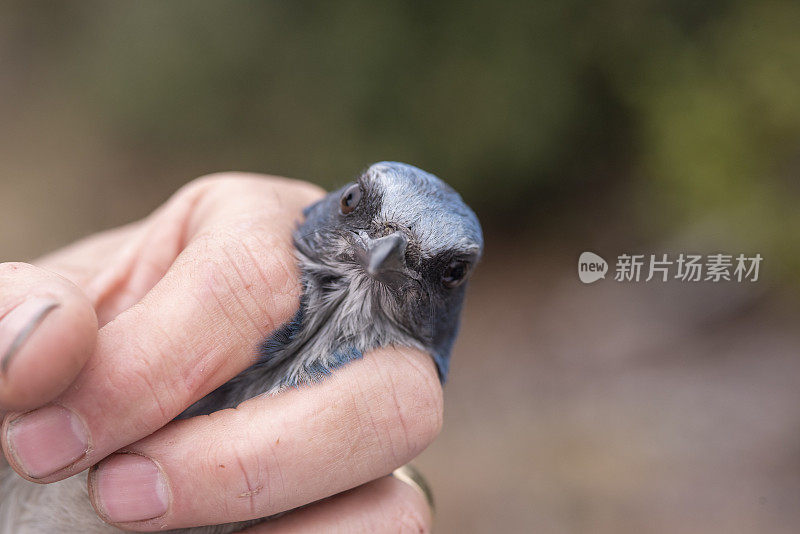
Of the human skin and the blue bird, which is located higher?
the blue bird

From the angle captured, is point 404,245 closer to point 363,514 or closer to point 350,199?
point 350,199

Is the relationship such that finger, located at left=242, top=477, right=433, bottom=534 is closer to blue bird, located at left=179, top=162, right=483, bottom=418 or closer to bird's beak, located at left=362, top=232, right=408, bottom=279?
blue bird, located at left=179, top=162, right=483, bottom=418

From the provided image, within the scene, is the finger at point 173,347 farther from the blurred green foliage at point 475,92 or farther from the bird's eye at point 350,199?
the blurred green foliage at point 475,92

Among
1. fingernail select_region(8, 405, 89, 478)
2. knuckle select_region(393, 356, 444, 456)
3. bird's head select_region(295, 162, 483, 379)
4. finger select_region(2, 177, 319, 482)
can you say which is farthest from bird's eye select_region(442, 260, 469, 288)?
fingernail select_region(8, 405, 89, 478)

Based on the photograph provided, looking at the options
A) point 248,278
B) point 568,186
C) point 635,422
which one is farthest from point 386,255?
point 568,186

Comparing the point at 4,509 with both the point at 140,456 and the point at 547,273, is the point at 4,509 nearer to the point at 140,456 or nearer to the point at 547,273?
the point at 140,456

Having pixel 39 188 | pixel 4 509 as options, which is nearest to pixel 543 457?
pixel 4 509
